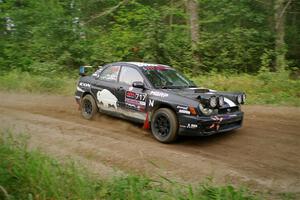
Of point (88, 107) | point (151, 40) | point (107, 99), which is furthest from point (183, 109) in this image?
point (151, 40)

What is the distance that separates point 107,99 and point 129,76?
0.87 m

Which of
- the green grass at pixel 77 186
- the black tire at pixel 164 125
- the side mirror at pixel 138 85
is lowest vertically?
the green grass at pixel 77 186

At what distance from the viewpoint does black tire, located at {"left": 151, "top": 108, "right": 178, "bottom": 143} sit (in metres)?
7.23

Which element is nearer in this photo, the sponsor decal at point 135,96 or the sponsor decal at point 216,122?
the sponsor decal at point 216,122

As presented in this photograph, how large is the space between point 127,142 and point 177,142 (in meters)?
1.03

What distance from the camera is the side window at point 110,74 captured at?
8883 millimetres

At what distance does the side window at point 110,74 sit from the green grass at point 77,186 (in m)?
3.83

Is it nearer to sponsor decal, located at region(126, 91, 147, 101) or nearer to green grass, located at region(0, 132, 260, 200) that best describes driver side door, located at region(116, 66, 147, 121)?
sponsor decal, located at region(126, 91, 147, 101)

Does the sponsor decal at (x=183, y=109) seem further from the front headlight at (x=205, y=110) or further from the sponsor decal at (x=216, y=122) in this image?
the sponsor decal at (x=216, y=122)

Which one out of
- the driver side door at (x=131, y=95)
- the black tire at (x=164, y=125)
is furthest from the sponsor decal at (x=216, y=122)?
the driver side door at (x=131, y=95)

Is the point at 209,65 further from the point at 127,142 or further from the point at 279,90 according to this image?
the point at 127,142

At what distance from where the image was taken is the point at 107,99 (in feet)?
29.3

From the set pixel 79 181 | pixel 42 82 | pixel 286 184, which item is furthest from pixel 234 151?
pixel 42 82

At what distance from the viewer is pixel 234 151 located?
6992 millimetres
